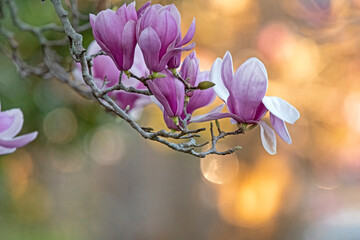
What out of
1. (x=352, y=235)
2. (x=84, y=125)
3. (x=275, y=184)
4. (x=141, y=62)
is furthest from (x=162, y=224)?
(x=141, y=62)

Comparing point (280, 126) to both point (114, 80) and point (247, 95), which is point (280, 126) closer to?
point (247, 95)

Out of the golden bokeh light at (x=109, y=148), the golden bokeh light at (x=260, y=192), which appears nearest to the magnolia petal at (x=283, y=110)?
the golden bokeh light at (x=260, y=192)

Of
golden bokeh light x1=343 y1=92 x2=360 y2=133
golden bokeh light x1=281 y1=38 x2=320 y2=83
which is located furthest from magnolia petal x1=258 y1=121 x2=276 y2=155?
golden bokeh light x1=343 y1=92 x2=360 y2=133

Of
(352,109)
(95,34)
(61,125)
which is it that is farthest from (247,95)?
(352,109)

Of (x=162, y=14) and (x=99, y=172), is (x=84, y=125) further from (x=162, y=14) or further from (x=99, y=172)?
(x=99, y=172)

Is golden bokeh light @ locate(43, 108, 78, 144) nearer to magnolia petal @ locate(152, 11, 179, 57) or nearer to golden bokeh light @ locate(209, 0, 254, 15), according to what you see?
magnolia petal @ locate(152, 11, 179, 57)
